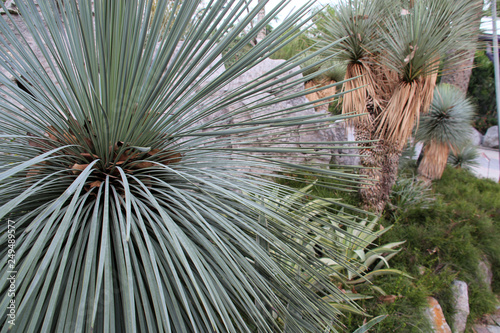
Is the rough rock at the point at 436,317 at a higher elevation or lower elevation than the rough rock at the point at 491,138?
lower

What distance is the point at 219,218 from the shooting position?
777mm

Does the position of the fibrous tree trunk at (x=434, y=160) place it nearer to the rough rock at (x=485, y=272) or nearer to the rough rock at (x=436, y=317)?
the rough rock at (x=485, y=272)

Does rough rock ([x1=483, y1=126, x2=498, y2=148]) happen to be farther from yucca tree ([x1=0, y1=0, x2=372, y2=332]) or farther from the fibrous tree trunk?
yucca tree ([x1=0, y1=0, x2=372, y2=332])

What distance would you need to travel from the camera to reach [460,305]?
2531 mm

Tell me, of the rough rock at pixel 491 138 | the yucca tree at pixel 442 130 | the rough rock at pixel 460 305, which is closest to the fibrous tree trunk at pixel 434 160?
the yucca tree at pixel 442 130

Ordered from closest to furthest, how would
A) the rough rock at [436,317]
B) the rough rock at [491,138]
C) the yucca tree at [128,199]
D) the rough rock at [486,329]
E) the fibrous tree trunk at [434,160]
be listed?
the yucca tree at [128,199] → the rough rock at [436,317] → the rough rock at [486,329] → the fibrous tree trunk at [434,160] → the rough rock at [491,138]

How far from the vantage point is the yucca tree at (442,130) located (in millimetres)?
4312

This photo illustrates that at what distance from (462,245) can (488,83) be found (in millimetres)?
14581

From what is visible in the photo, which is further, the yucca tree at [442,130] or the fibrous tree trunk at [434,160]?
the fibrous tree trunk at [434,160]

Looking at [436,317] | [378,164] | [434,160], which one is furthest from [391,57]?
[434,160]

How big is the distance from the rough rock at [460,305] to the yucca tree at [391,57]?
1.00m

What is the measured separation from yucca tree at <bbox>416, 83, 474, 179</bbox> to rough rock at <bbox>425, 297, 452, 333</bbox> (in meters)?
2.72

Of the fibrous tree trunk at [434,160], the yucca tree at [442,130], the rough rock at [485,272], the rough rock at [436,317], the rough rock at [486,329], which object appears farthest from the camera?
the fibrous tree trunk at [434,160]

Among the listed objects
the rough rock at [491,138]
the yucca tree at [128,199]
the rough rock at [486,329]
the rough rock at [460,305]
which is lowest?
the rough rock at [486,329]
